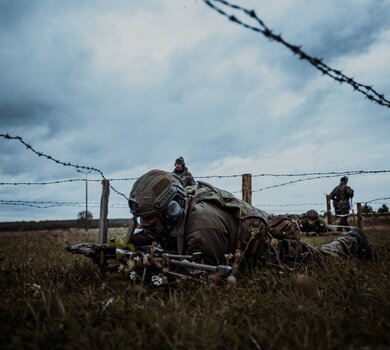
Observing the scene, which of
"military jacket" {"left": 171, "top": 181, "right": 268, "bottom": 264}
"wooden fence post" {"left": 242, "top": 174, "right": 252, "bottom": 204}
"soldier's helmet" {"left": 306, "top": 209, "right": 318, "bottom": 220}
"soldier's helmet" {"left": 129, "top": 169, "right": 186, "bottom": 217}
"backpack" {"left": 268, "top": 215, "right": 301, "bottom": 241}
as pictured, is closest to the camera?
"military jacket" {"left": 171, "top": 181, "right": 268, "bottom": 264}

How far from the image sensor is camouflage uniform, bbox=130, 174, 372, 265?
306cm

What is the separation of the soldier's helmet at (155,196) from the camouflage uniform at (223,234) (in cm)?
2

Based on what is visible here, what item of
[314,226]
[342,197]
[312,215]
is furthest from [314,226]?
[342,197]

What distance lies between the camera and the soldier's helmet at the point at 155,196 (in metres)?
3.16

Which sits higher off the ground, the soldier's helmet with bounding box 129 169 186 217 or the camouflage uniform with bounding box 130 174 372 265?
the soldier's helmet with bounding box 129 169 186 217

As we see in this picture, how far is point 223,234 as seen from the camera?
10.4 feet

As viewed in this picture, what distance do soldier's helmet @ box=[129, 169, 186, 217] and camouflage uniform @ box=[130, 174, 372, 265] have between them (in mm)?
16

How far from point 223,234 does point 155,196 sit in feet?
2.60

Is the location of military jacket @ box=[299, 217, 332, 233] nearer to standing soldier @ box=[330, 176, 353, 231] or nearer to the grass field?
standing soldier @ box=[330, 176, 353, 231]

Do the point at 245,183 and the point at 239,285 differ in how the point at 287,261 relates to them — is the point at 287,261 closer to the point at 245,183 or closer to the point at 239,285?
the point at 239,285

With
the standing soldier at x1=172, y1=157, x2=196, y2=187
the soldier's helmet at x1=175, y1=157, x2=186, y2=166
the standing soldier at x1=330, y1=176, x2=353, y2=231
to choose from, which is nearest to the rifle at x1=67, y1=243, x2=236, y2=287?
the standing soldier at x1=172, y1=157, x2=196, y2=187

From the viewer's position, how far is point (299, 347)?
4.63 ft

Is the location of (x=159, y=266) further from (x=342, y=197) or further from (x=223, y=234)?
(x=342, y=197)

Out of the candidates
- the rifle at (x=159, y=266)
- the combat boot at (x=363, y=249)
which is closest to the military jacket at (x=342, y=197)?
the combat boot at (x=363, y=249)
